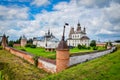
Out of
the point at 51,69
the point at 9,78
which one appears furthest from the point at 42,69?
the point at 9,78

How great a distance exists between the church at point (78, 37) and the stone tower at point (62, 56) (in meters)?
65.3

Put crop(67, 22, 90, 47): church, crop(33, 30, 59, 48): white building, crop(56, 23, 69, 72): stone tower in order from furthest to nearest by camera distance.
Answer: crop(67, 22, 90, 47): church → crop(33, 30, 59, 48): white building → crop(56, 23, 69, 72): stone tower

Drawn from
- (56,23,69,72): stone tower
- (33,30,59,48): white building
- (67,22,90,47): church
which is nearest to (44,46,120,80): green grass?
(56,23,69,72): stone tower

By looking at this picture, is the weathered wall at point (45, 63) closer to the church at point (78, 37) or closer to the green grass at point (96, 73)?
the green grass at point (96, 73)

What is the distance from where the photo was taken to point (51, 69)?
19.1 metres

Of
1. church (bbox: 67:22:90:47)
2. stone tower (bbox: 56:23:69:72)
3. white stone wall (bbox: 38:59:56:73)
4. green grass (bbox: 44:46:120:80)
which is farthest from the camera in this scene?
church (bbox: 67:22:90:47)

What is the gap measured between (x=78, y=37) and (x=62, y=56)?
68.9m

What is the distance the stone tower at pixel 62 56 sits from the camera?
666 inches

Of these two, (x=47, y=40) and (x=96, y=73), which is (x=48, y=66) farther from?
(x=47, y=40)

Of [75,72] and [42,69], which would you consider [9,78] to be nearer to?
[42,69]

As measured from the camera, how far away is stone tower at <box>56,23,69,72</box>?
1692cm

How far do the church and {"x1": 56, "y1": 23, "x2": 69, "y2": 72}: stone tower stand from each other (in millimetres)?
65305

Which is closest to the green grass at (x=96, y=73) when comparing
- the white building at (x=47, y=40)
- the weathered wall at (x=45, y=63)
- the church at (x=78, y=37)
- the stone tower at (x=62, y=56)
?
the stone tower at (x=62, y=56)

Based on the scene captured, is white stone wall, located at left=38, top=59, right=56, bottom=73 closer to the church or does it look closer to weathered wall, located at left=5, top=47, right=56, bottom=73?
weathered wall, located at left=5, top=47, right=56, bottom=73
